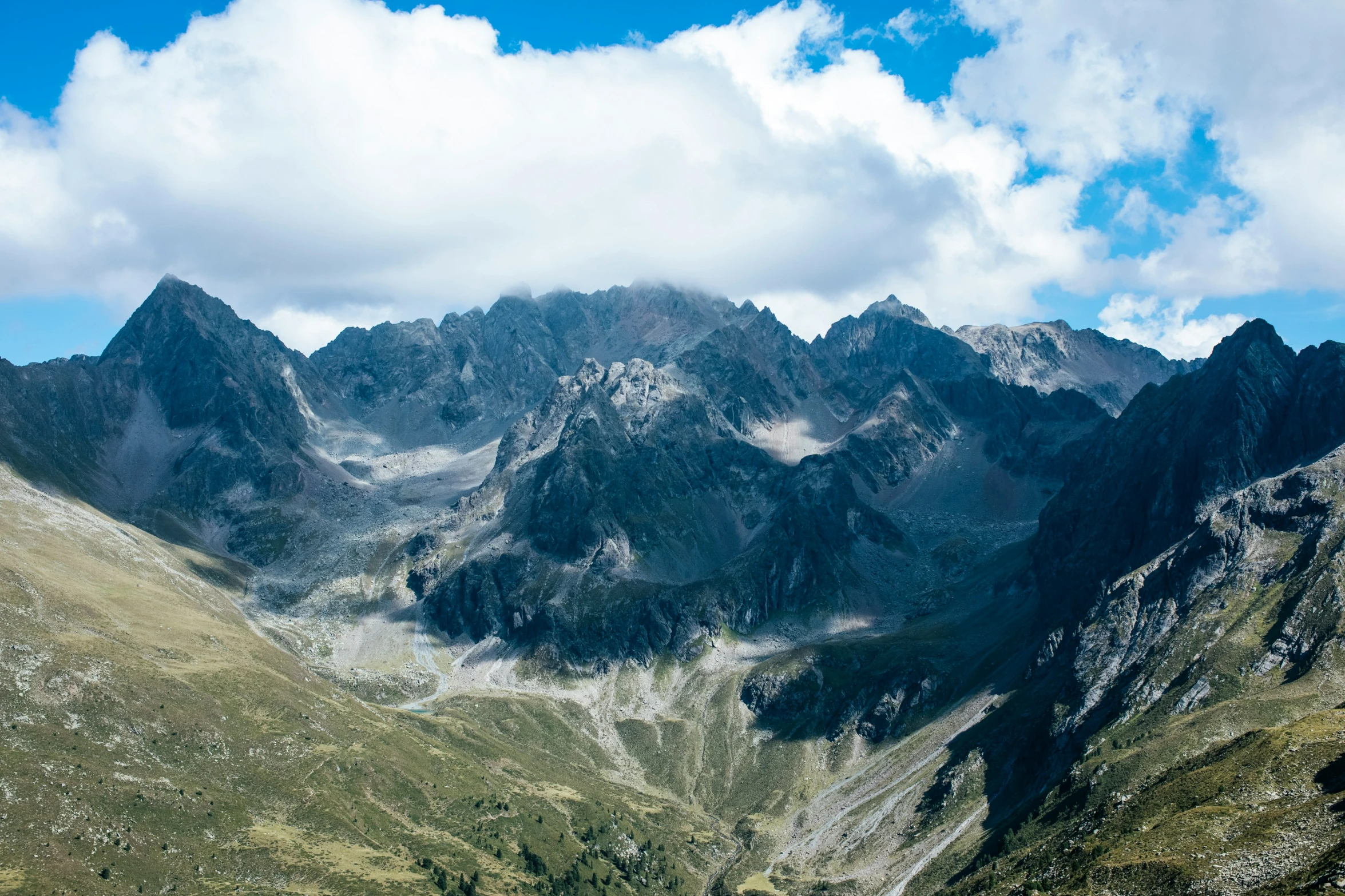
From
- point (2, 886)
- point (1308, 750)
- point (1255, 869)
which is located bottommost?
point (2, 886)

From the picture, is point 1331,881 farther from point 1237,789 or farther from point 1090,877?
point 1237,789

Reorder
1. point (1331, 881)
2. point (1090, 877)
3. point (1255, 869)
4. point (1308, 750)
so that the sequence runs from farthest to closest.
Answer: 1. point (1308, 750)
2. point (1090, 877)
3. point (1255, 869)
4. point (1331, 881)

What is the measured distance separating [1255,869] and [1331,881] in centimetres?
2283

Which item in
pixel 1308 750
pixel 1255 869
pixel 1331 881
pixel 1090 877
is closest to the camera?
pixel 1331 881

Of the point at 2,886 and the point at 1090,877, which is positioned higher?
the point at 1090,877

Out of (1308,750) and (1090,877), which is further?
(1308,750)

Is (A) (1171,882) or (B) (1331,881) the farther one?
(A) (1171,882)

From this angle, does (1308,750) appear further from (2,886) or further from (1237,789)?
(2,886)

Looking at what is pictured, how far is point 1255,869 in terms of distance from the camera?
15162 cm

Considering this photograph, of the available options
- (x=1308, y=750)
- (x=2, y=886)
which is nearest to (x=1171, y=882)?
(x=1308, y=750)

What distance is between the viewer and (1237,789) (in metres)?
193

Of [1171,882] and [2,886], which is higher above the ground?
[1171,882]

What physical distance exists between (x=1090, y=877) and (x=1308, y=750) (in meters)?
51.6

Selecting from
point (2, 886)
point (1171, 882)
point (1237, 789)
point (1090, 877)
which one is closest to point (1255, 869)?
point (1171, 882)
